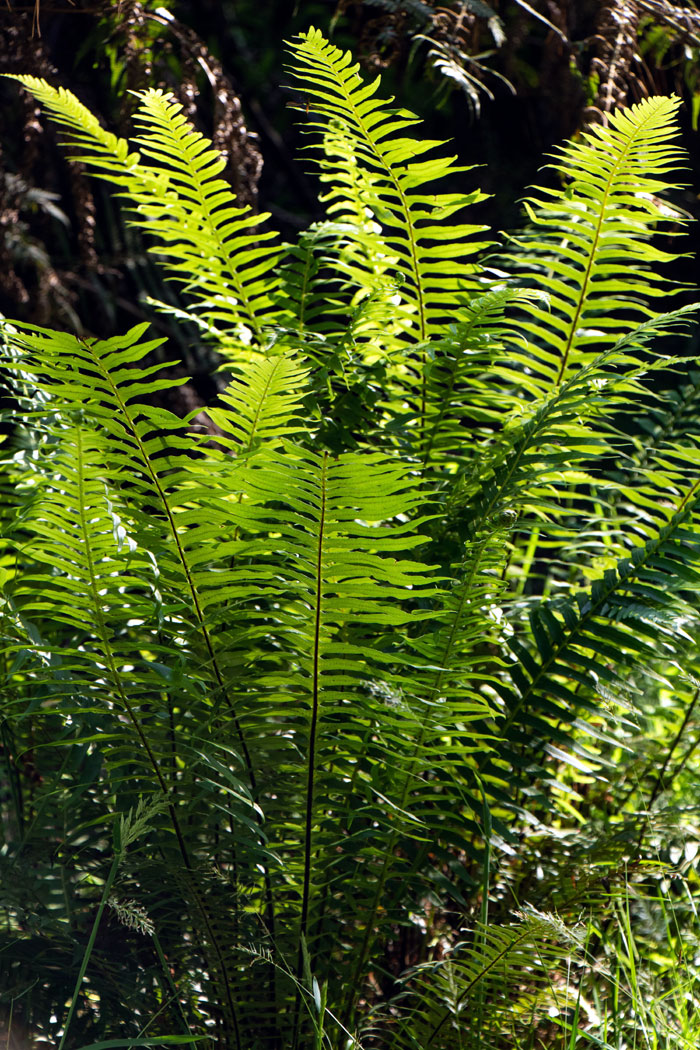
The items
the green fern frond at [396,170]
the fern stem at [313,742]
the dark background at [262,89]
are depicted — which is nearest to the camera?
the fern stem at [313,742]

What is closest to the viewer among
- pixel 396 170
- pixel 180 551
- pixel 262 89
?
pixel 180 551

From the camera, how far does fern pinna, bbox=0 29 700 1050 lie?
2.88 feet

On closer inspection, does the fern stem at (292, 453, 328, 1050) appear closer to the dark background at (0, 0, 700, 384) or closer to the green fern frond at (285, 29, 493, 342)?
the green fern frond at (285, 29, 493, 342)

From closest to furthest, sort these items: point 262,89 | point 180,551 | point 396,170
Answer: point 180,551, point 396,170, point 262,89

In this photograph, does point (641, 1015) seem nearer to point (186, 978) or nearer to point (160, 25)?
point (186, 978)

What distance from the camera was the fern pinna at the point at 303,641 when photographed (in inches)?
34.5

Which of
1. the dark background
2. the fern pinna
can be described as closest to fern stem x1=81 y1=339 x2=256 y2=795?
the fern pinna

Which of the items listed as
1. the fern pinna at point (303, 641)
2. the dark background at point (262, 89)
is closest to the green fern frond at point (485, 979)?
the fern pinna at point (303, 641)

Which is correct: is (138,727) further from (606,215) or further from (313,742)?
(606,215)

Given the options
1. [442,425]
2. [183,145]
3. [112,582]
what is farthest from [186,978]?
[183,145]

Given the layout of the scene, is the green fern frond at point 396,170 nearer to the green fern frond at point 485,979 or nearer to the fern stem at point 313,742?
the fern stem at point 313,742

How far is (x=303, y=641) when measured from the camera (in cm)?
90

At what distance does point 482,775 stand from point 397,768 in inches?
6.8

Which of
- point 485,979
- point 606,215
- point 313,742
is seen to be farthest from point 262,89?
point 485,979
